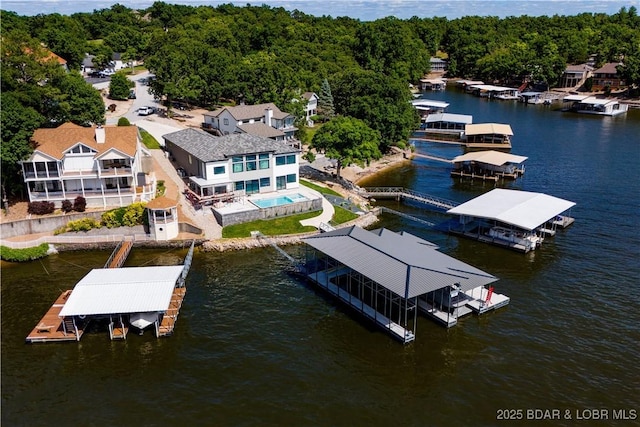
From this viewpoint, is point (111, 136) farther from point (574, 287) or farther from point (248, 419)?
point (574, 287)

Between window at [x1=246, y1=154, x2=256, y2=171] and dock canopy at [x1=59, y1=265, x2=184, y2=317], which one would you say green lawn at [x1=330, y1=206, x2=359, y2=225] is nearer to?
window at [x1=246, y1=154, x2=256, y2=171]

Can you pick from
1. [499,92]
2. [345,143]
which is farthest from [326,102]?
[499,92]

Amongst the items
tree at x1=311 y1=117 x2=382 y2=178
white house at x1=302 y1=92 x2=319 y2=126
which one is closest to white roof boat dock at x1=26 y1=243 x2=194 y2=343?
tree at x1=311 y1=117 x2=382 y2=178

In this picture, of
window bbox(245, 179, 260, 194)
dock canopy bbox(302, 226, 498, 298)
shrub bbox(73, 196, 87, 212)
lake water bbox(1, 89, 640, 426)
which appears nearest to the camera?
lake water bbox(1, 89, 640, 426)

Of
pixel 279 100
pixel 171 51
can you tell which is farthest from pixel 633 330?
pixel 171 51

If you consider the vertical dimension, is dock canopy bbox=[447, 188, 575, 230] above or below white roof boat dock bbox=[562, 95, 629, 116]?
below

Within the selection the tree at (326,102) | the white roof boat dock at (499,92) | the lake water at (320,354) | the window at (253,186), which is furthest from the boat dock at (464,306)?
the white roof boat dock at (499,92)

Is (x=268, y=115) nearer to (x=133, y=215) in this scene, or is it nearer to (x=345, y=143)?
(x=345, y=143)
